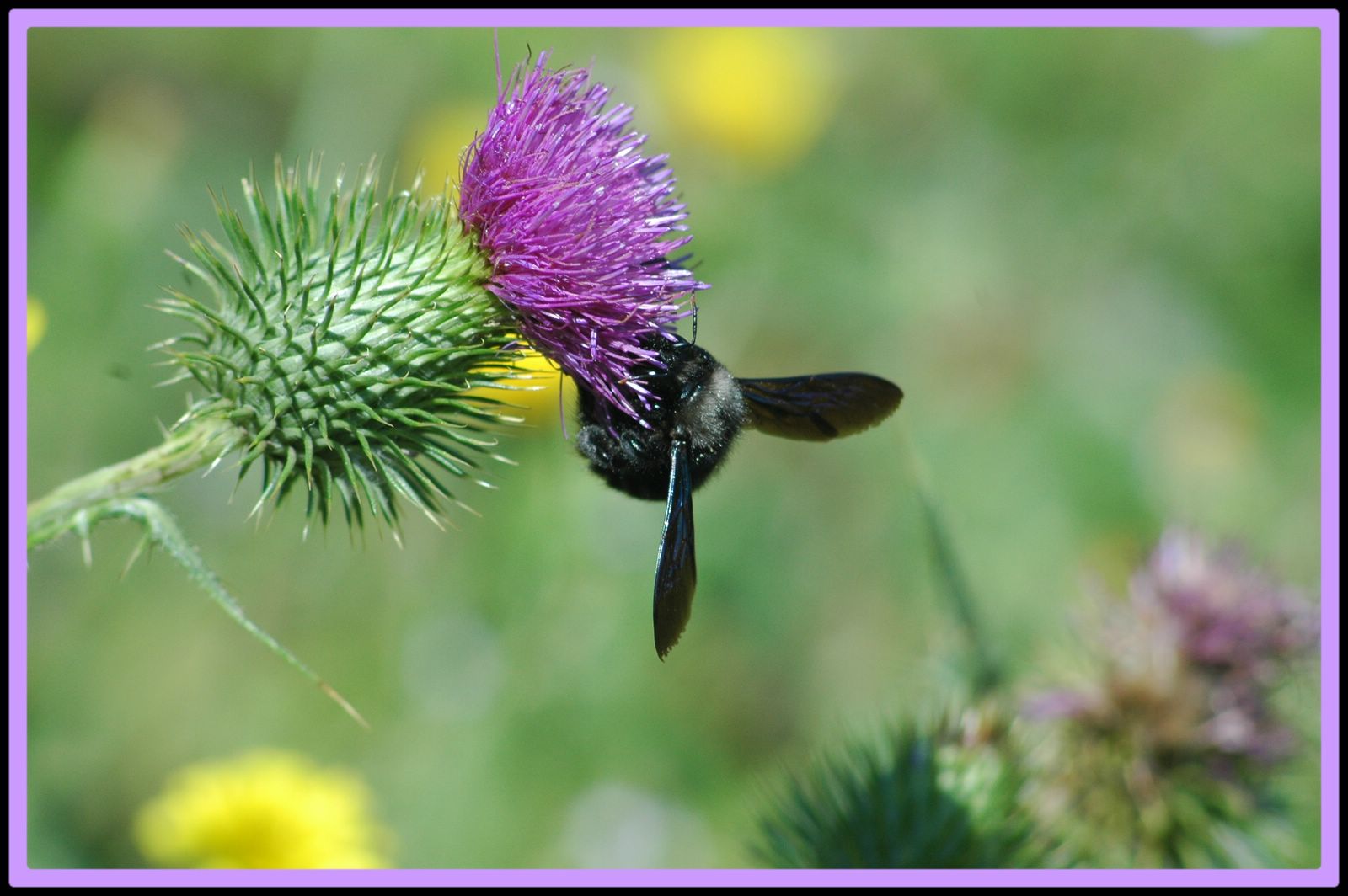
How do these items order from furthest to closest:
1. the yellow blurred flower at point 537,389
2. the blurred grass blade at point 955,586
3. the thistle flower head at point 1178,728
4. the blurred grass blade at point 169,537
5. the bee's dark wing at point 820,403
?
the thistle flower head at point 1178,728
the bee's dark wing at point 820,403
the blurred grass blade at point 955,586
the yellow blurred flower at point 537,389
the blurred grass blade at point 169,537

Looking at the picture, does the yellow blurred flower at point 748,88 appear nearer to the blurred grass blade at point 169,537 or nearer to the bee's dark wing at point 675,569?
the bee's dark wing at point 675,569

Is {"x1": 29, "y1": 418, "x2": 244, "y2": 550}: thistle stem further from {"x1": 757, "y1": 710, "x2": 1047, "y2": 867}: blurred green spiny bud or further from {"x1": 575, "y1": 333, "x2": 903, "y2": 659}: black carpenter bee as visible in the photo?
{"x1": 757, "y1": 710, "x2": 1047, "y2": 867}: blurred green spiny bud

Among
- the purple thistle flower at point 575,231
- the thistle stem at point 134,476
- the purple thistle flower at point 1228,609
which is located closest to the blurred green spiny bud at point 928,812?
the purple thistle flower at point 1228,609

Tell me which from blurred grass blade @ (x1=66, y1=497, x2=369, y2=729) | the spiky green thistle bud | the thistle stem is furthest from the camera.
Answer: the spiky green thistle bud

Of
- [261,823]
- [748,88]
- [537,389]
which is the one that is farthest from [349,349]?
[748,88]

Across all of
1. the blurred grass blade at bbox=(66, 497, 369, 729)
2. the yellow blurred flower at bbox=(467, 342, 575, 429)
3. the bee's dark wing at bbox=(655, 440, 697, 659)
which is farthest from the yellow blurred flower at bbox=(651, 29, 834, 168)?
the blurred grass blade at bbox=(66, 497, 369, 729)

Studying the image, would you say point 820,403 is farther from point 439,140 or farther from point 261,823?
point 439,140
